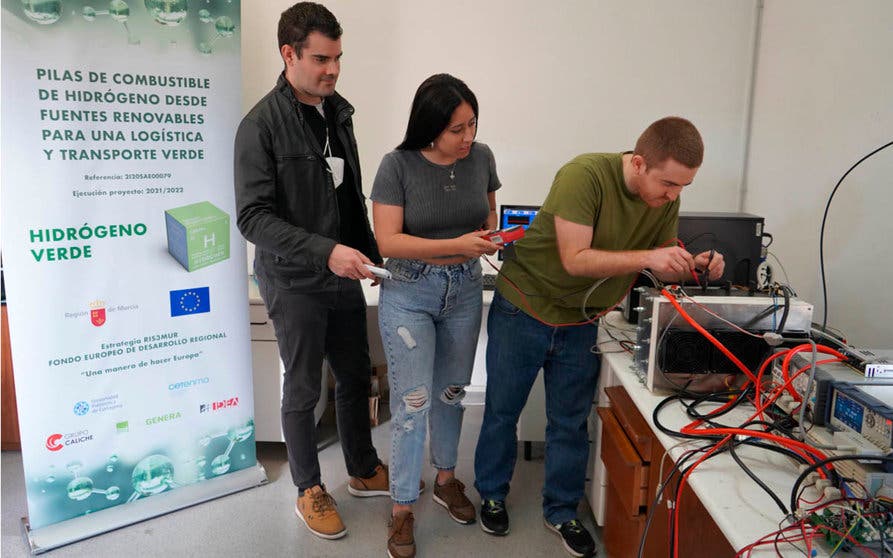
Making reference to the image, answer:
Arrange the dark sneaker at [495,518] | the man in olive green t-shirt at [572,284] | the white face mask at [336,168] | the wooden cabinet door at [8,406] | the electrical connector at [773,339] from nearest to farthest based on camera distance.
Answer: the electrical connector at [773,339]
the man in olive green t-shirt at [572,284]
the white face mask at [336,168]
the dark sneaker at [495,518]
the wooden cabinet door at [8,406]

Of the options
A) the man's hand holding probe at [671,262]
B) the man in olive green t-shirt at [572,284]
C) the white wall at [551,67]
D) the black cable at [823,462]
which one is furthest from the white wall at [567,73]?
the black cable at [823,462]

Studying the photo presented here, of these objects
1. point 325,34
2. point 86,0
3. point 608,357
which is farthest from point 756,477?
point 86,0

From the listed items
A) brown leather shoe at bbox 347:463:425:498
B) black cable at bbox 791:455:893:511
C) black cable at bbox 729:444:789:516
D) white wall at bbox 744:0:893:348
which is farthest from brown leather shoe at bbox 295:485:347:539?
white wall at bbox 744:0:893:348

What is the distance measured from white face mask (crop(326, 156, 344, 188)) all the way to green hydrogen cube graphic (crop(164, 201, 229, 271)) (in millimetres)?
483

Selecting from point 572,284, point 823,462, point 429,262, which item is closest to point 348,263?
point 429,262

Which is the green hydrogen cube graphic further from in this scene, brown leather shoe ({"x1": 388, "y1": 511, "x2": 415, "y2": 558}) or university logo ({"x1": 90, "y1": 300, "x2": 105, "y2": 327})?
brown leather shoe ({"x1": 388, "y1": 511, "x2": 415, "y2": 558})

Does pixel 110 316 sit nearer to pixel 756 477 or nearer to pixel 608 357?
pixel 608 357

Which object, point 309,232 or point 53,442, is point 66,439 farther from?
point 309,232

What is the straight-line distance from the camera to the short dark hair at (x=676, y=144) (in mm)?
1476

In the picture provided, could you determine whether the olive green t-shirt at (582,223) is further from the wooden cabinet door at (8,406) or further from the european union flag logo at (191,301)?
the wooden cabinet door at (8,406)

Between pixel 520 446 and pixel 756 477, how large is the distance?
170 cm

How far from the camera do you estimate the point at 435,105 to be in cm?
169

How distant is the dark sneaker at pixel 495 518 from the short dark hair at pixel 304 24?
1567 millimetres

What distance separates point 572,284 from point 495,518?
0.88 m
